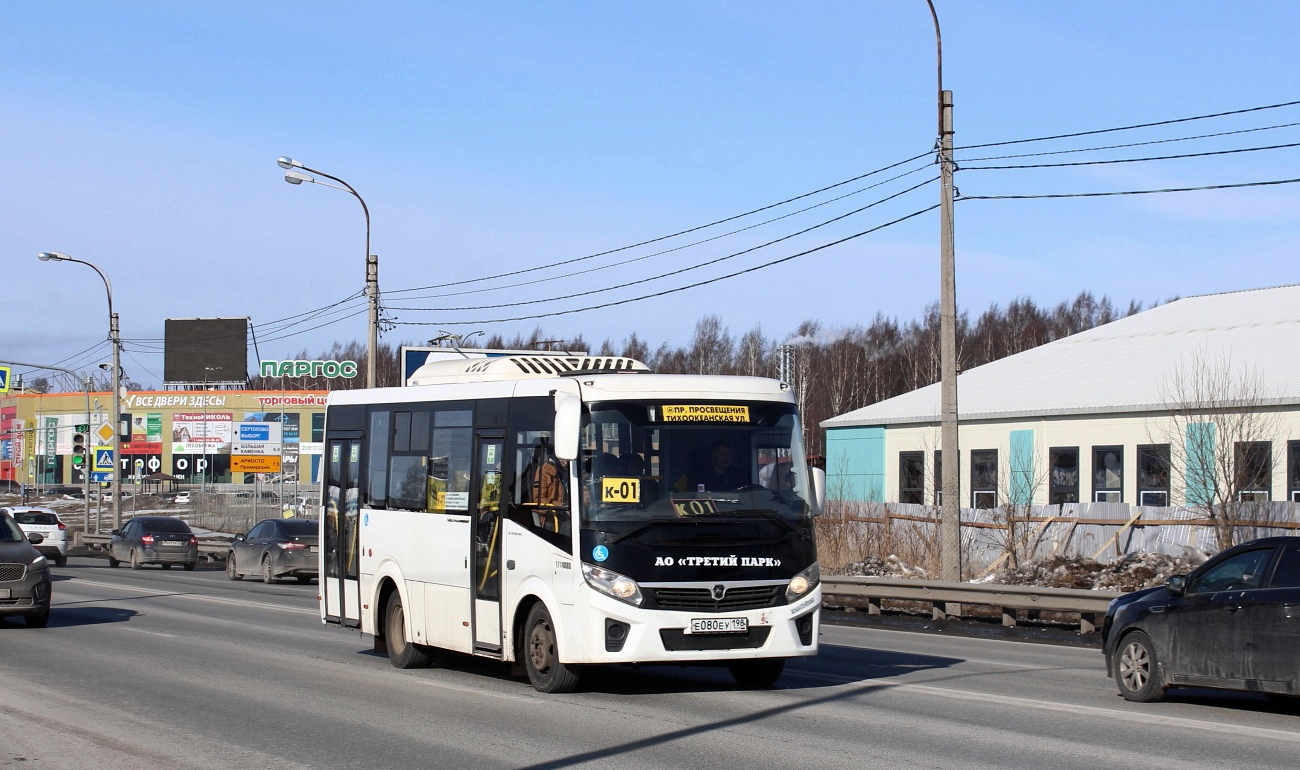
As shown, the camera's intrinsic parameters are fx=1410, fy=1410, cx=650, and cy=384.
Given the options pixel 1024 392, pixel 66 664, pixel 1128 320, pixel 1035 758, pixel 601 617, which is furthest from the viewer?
pixel 1128 320

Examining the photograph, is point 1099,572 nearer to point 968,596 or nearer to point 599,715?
point 968,596

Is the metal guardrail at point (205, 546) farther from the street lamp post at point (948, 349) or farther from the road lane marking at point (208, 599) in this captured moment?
the street lamp post at point (948, 349)

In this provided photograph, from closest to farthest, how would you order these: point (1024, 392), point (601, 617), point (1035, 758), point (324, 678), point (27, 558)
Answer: point (1035, 758) < point (601, 617) < point (324, 678) < point (27, 558) < point (1024, 392)

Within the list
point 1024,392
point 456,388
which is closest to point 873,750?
point 456,388

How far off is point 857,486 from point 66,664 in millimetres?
29800

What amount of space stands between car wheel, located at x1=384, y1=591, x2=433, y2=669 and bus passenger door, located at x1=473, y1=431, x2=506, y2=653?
1.70m

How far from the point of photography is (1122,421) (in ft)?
111

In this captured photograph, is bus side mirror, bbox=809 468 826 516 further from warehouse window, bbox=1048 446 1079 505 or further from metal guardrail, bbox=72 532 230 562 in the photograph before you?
metal guardrail, bbox=72 532 230 562

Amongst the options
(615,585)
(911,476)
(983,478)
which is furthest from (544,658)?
(911,476)

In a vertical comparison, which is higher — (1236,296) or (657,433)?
(1236,296)

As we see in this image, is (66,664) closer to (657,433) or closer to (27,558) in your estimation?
(27,558)

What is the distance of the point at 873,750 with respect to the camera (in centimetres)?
944

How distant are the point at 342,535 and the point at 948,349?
10.8m

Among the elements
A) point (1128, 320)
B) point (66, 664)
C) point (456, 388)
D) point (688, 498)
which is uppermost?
point (1128, 320)
